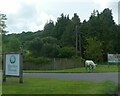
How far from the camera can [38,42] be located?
254 ft

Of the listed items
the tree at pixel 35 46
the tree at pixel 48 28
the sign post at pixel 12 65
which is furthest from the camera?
the tree at pixel 48 28

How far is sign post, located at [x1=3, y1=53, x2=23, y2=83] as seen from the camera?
66.2 feet

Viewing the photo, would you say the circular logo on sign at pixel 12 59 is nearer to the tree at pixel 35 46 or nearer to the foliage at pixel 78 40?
the foliage at pixel 78 40

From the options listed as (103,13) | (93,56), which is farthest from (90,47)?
(103,13)

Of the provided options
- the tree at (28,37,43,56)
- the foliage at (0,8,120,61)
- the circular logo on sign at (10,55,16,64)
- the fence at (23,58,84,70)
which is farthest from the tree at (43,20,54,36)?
the circular logo on sign at (10,55,16,64)

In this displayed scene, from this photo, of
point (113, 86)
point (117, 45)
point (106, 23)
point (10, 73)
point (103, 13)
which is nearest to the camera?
point (113, 86)

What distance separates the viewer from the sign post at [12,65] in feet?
66.2

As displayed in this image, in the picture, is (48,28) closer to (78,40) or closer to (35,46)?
(78,40)

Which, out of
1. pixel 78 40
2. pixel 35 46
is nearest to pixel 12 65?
pixel 35 46

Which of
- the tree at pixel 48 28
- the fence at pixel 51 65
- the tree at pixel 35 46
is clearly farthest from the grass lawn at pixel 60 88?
the tree at pixel 48 28

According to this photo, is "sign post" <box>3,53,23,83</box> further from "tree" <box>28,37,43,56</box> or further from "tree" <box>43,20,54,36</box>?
"tree" <box>43,20,54,36</box>

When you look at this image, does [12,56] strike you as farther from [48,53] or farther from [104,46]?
[104,46]

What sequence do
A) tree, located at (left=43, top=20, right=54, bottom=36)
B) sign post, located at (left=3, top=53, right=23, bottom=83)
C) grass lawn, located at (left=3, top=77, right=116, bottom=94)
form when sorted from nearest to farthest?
grass lawn, located at (left=3, top=77, right=116, bottom=94)
sign post, located at (left=3, top=53, right=23, bottom=83)
tree, located at (left=43, top=20, right=54, bottom=36)

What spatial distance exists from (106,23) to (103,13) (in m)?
12.0
